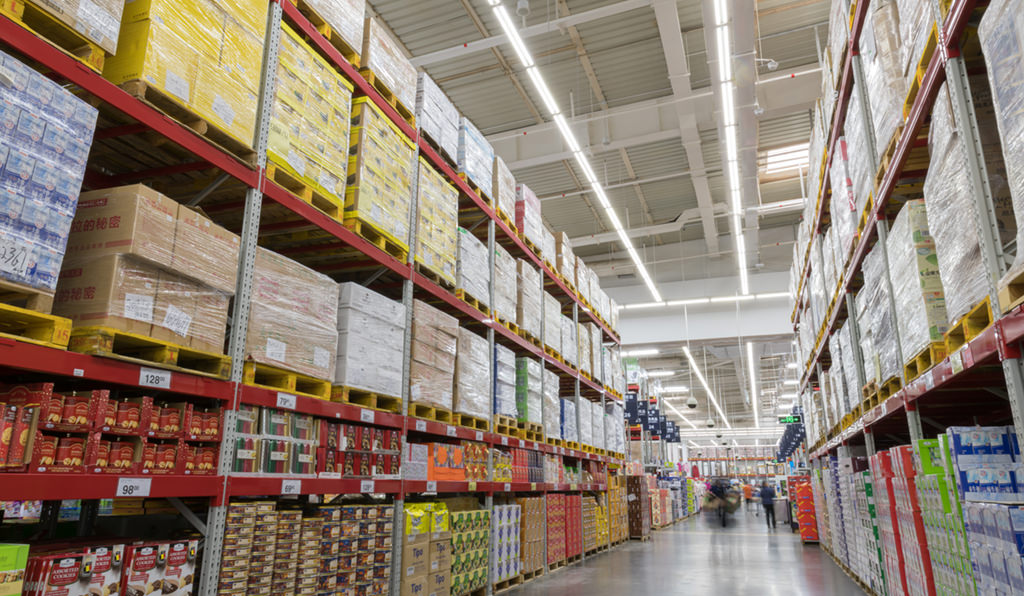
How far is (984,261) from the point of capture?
2.93m

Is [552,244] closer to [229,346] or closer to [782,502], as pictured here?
[229,346]

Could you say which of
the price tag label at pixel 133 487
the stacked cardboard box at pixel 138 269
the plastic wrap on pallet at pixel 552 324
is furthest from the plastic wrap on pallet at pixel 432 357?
the plastic wrap on pallet at pixel 552 324

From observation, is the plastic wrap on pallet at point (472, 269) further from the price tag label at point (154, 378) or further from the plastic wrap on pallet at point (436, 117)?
the price tag label at point (154, 378)

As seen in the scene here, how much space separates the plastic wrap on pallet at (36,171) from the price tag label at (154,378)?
24.0 inches

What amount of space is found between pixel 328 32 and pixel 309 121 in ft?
2.86

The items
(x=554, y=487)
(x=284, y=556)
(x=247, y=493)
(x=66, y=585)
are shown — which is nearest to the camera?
(x=66, y=585)

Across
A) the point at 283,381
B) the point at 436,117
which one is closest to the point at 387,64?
the point at 436,117

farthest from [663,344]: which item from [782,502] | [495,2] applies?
[495,2]

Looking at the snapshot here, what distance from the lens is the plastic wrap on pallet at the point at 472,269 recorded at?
6754 mm

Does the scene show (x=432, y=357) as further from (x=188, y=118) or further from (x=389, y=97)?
(x=188, y=118)

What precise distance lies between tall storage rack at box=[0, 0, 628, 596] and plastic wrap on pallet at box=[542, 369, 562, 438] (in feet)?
6.00

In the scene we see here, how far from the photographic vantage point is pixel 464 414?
6.51 metres

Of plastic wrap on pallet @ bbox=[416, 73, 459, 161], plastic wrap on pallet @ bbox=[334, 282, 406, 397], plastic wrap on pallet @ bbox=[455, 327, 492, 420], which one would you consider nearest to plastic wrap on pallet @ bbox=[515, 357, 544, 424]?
plastic wrap on pallet @ bbox=[455, 327, 492, 420]

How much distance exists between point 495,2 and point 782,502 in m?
19.8
